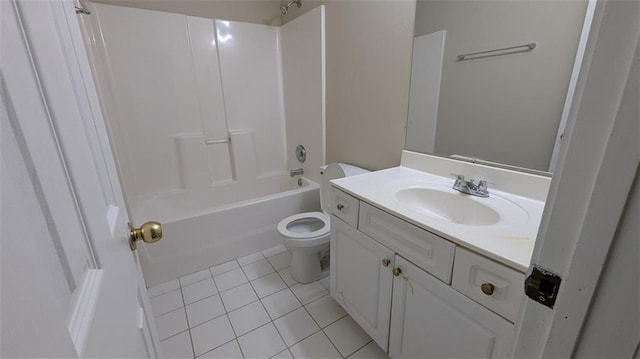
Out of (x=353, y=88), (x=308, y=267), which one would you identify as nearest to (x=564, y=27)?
(x=353, y=88)

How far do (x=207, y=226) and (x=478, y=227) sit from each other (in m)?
1.73

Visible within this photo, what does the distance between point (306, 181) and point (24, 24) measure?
7.37 feet

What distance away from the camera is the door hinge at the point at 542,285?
1.28ft

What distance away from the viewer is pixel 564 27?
0.91 metres

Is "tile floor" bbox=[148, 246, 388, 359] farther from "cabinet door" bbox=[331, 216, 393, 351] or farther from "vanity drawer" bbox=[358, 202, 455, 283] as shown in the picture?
"vanity drawer" bbox=[358, 202, 455, 283]

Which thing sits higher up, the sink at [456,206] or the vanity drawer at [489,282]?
the sink at [456,206]

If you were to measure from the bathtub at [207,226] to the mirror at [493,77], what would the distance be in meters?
1.23

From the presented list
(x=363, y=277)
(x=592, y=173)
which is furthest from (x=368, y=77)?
(x=592, y=173)

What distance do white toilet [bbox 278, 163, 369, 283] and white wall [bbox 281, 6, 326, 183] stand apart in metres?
0.44

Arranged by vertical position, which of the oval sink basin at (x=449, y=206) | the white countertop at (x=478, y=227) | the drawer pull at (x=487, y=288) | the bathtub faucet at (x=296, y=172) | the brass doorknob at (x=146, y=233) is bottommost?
the bathtub faucet at (x=296, y=172)

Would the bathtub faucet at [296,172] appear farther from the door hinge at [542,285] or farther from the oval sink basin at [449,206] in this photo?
the door hinge at [542,285]

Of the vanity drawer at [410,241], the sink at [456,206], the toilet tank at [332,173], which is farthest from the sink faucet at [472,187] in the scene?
the toilet tank at [332,173]

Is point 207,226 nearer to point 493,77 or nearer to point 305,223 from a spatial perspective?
point 305,223

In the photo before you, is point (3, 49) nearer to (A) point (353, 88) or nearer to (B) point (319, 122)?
(A) point (353, 88)
